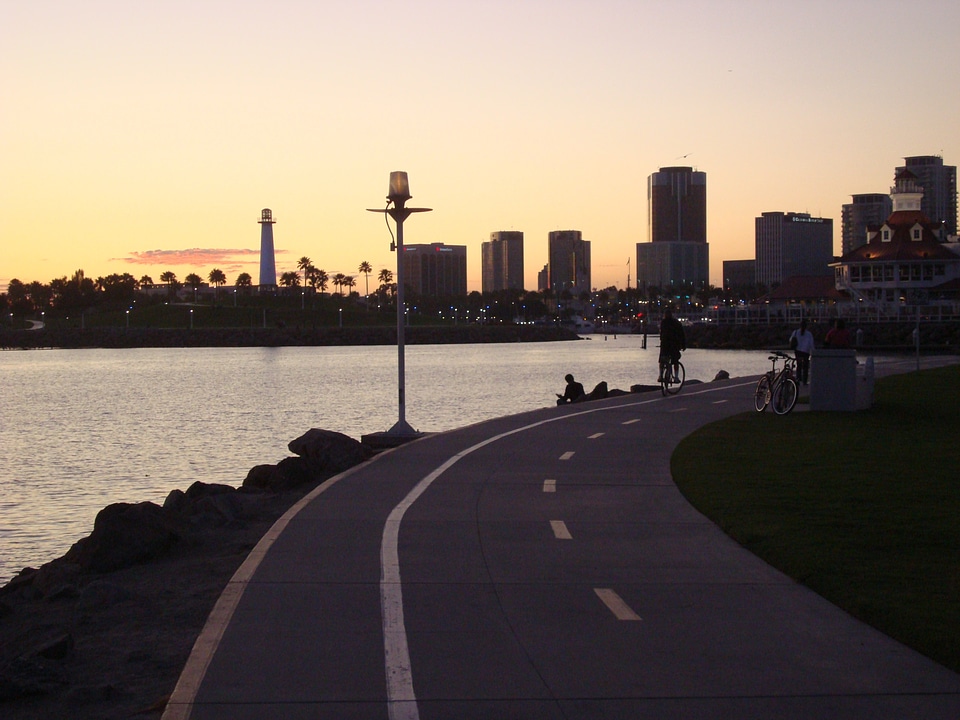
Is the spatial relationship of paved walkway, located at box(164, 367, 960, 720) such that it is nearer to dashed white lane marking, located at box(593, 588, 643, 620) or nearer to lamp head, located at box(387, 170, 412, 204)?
dashed white lane marking, located at box(593, 588, 643, 620)

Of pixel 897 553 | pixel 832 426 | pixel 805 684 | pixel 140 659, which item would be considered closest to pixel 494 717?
pixel 805 684

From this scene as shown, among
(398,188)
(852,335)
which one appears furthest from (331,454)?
(852,335)

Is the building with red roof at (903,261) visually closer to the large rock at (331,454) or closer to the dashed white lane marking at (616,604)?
the large rock at (331,454)

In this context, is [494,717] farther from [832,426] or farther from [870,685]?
[832,426]

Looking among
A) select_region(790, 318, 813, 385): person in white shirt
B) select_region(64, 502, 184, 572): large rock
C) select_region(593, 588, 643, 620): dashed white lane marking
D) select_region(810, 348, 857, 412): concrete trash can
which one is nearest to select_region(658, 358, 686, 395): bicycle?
select_region(790, 318, 813, 385): person in white shirt

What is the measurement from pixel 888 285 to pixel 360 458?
116250 millimetres

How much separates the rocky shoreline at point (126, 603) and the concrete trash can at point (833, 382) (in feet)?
38.5

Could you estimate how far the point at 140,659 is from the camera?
8711 mm

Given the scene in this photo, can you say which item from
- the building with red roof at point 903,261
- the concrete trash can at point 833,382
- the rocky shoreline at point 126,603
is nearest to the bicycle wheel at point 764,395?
the concrete trash can at point 833,382

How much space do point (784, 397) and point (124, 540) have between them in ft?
52.2

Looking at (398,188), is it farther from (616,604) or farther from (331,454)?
(616,604)

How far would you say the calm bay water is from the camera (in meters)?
25.7

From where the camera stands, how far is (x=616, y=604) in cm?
897

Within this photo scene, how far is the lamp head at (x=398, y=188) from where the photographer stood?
2180 centimetres
